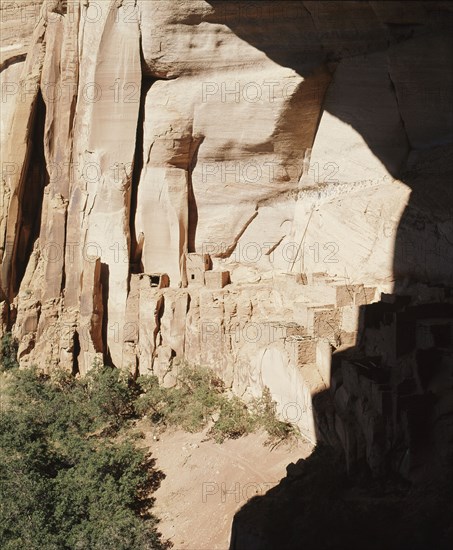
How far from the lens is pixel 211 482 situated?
39.1 ft

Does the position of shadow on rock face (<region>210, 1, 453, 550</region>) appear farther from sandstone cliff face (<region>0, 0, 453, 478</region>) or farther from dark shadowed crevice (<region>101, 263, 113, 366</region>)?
dark shadowed crevice (<region>101, 263, 113, 366</region>)

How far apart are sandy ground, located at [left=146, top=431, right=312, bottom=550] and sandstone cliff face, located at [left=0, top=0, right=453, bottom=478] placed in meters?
1.54

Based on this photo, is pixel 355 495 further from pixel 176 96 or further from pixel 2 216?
pixel 2 216

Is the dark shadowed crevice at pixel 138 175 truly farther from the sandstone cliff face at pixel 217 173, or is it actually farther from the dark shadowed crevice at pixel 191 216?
the dark shadowed crevice at pixel 191 216

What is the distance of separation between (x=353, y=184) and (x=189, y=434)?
6.51 meters

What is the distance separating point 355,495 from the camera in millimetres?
9180

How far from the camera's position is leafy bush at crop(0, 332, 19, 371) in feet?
58.0

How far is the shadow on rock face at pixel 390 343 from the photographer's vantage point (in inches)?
332

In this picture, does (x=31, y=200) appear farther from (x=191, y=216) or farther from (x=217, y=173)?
(x=217, y=173)

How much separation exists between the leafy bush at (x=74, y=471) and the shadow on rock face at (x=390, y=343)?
276 centimetres

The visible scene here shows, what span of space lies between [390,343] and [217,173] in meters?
8.03

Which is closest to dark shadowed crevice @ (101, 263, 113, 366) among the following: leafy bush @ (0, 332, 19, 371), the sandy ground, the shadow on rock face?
leafy bush @ (0, 332, 19, 371)

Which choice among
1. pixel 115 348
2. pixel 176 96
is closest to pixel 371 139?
pixel 176 96

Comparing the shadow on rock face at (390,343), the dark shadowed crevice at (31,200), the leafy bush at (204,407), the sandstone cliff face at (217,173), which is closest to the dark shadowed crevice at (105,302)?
the sandstone cliff face at (217,173)
